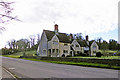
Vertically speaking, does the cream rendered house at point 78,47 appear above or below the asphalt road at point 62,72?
above

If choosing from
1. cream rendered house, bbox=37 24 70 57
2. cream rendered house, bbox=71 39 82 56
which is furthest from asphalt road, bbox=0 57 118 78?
cream rendered house, bbox=71 39 82 56

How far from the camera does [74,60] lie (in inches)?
1065

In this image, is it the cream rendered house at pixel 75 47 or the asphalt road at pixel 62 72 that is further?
the cream rendered house at pixel 75 47

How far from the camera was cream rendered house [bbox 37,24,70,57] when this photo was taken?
46531mm

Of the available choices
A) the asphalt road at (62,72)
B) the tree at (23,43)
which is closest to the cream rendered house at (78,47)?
the asphalt road at (62,72)

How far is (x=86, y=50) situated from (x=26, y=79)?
5291 centimetres

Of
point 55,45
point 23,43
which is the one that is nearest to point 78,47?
point 55,45

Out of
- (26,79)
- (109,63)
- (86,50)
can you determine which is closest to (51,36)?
(86,50)

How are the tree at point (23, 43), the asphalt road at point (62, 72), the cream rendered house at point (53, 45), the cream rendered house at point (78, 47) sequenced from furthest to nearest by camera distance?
the tree at point (23, 43), the cream rendered house at point (78, 47), the cream rendered house at point (53, 45), the asphalt road at point (62, 72)

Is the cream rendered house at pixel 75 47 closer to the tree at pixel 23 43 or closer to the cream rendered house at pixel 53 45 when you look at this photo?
the cream rendered house at pixel 53 45

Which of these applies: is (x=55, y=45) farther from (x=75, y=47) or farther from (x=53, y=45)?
(x=75, y=47)

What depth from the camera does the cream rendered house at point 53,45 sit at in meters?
46.5

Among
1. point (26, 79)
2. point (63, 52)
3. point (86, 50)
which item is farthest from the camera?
point (86, 50)

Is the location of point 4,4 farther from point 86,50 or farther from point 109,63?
point 86,50
